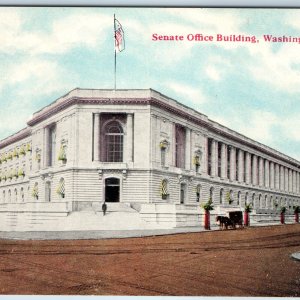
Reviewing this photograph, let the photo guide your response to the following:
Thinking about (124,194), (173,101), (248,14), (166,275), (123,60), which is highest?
(248,14)

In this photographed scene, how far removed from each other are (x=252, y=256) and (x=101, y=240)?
140 inches

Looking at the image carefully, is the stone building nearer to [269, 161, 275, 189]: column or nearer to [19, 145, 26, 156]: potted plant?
[19, 145, 26, 156]: potted plant

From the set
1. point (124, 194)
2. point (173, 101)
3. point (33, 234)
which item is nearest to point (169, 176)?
point (124, 194)

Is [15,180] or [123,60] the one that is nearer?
[123,60]

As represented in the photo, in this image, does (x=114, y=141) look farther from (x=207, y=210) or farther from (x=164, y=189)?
(x=207, y=210)

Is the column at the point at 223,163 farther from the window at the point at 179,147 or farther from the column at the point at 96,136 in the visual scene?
the column at the point at 96,136

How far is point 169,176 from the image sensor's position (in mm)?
12711

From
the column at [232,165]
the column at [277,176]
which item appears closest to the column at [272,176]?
the column at [277,176]

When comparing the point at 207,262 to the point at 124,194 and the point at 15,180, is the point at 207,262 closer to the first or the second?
the point at 124,194

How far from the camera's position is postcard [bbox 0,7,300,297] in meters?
10.5

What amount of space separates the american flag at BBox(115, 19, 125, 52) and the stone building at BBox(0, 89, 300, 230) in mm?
1140

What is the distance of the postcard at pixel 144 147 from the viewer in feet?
34.6

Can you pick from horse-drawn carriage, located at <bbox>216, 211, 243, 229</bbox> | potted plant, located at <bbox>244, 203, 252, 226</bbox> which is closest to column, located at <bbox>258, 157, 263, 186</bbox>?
potted plant, located at <bbox>244, 203, 252, 226</bbox>

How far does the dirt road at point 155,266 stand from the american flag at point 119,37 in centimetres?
457
